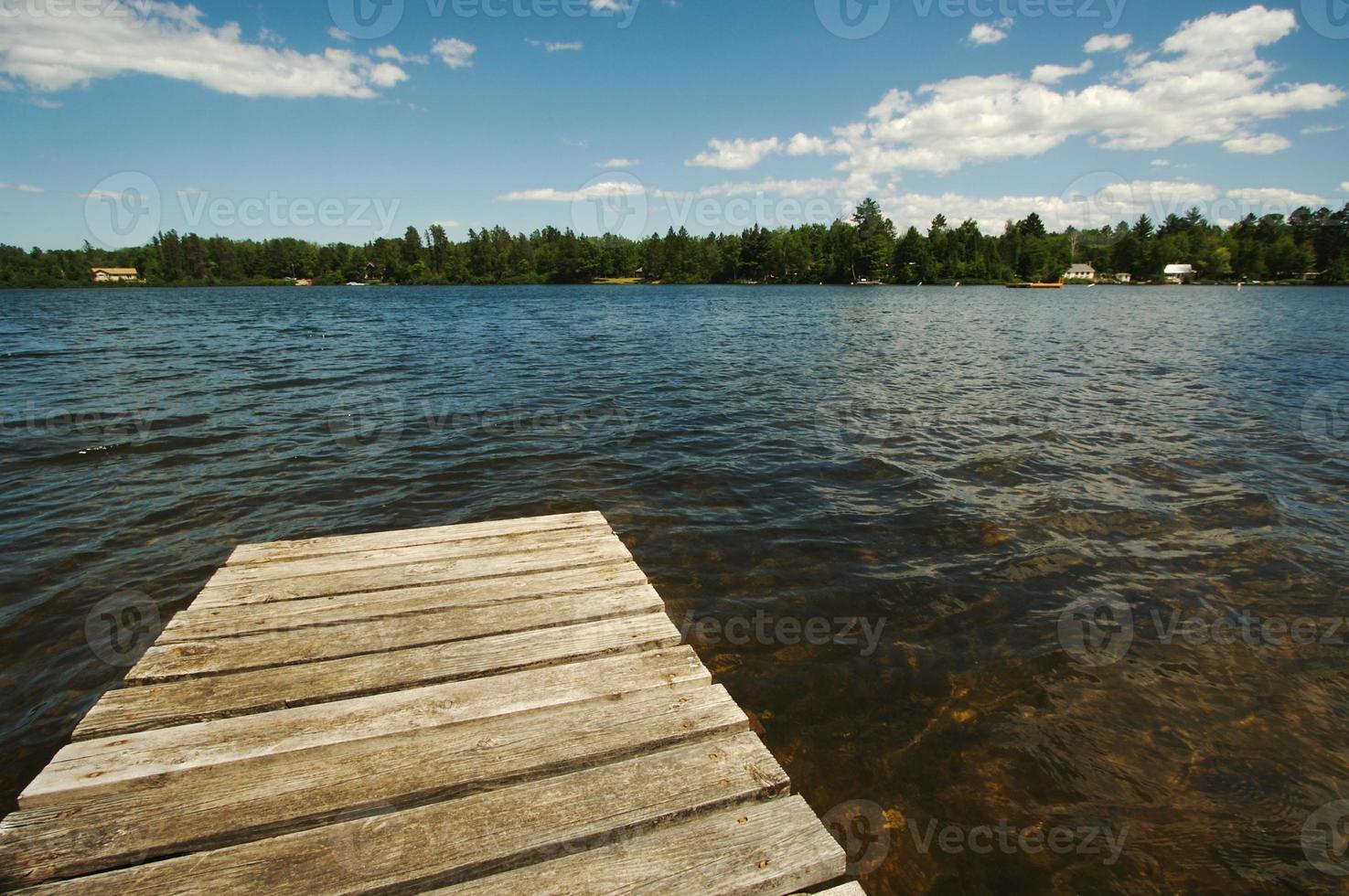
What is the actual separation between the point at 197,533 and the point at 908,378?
20.1m

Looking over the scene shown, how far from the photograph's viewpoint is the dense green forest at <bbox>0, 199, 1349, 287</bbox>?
14250 cm

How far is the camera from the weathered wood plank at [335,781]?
231 centimetres

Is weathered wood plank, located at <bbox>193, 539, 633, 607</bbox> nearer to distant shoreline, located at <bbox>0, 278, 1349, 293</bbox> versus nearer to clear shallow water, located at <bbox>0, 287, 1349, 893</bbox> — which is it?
clear shallow water, located at <bbox>0, 287, 1349, 893</bbox>

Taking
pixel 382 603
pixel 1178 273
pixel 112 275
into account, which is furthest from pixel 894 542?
pixel 112 275

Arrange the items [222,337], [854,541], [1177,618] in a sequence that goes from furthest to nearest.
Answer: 1. [222,337]
2. [854,541]
3. [1177,618]

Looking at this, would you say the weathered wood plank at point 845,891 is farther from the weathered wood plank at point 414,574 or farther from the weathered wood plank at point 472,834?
the weathered wood plank at point 414,574

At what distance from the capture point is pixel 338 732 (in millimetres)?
2941

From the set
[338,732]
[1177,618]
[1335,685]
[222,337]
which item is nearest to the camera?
[338,732]

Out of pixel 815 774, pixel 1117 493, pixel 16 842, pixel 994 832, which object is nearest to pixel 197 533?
pixel 16 842

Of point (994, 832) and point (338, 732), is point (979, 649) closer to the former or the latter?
point (994, 832)

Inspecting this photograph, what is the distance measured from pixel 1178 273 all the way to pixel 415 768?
20435 cm

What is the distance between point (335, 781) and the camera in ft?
8.65

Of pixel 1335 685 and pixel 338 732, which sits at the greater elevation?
pixel 338 732

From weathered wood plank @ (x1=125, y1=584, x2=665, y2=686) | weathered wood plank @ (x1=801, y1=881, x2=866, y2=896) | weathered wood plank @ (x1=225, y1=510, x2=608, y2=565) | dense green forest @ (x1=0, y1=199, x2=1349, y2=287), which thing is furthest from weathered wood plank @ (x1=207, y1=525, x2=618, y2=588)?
dense green forest @ (x1=0, y1=199, x2=1349, y2=287)
